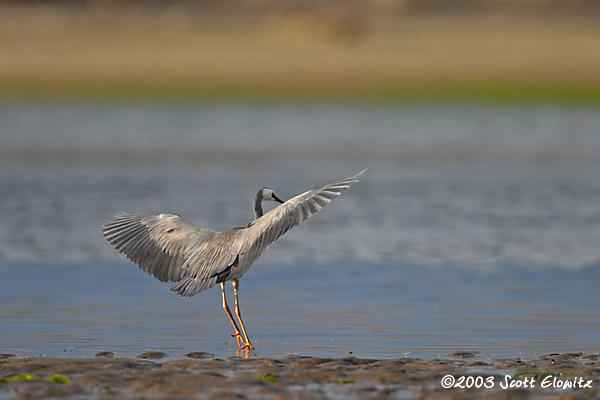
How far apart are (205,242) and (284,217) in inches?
30.9

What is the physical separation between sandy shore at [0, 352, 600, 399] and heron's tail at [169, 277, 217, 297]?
0.64m

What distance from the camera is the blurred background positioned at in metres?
8.71

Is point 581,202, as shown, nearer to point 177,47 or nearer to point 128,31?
point 177,47

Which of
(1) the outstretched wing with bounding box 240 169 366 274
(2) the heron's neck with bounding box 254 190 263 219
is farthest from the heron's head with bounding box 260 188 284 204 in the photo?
(1) the outstretched wing with bounding box 240 169 366 274

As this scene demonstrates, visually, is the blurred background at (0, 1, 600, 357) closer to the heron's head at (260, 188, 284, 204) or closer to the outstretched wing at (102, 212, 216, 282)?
the outstretched wing at (102, 212, 216, 282)

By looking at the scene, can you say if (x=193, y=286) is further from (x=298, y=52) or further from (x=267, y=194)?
(x=298, y=52)

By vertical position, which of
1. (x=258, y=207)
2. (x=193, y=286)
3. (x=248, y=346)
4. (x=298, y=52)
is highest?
(x=298, y=52)

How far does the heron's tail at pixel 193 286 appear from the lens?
24.9 ft

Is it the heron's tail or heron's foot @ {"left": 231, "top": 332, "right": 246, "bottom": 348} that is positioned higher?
the heron's tail

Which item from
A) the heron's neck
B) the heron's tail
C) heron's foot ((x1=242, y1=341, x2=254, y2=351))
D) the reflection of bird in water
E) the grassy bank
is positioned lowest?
heron's foot ((x1=242, y1=341, x2=254, y2=351))

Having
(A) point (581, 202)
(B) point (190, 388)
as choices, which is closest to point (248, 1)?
(A) point (581, 202)

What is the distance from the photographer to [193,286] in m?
7.64

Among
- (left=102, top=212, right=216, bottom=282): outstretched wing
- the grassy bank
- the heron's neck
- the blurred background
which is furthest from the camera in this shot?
the grassy bank

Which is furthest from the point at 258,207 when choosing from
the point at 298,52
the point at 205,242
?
the point at 298,52
